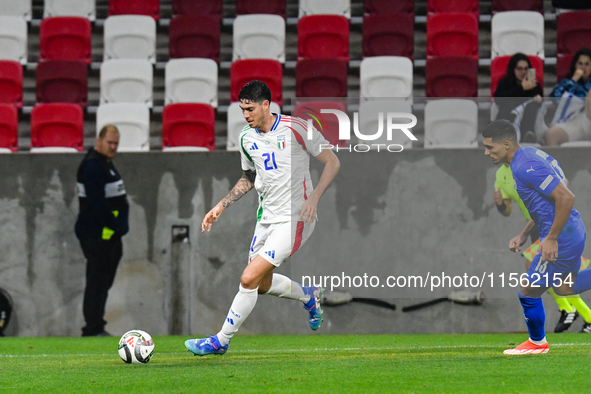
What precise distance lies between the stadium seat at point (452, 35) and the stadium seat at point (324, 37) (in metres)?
1.11

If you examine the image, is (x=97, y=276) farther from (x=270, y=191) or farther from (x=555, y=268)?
(x=555, y=268)

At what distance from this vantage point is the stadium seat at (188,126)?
9750 millimetres

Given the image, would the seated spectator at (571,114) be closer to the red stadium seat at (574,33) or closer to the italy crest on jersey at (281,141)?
the red stadium seat at (574,33)

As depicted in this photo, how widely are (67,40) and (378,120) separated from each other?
4.45m

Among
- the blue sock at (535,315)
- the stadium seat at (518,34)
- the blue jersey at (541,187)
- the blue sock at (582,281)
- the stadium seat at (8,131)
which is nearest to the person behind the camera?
the blue sock at (535,315)

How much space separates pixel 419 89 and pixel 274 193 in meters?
5.11

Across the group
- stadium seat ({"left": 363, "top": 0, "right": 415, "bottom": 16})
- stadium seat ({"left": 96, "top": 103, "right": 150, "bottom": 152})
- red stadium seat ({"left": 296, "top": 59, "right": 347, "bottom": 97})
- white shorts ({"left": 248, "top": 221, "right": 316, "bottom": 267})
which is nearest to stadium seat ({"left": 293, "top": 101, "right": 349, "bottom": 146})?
red stadium seat ({"left": 296, "top": 59, "right": 347, "bottom": 97})

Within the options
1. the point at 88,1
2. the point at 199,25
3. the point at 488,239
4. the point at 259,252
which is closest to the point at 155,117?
the point at 199,25

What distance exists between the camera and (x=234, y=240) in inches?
353

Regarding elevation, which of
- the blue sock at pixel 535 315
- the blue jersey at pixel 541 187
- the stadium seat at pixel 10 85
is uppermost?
the stadium seat at pixel 10 85

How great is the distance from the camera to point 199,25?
10.8m

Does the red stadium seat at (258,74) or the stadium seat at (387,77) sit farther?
the red stadium seat at (258,74)

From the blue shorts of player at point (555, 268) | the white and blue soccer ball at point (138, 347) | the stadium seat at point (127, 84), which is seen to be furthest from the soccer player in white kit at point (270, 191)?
the stadium seat at point (127, 84)

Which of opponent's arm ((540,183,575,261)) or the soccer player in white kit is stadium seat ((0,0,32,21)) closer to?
the soccer player in white kit
